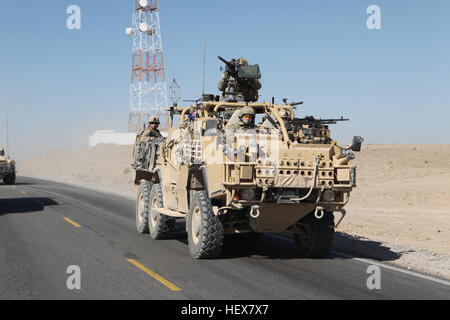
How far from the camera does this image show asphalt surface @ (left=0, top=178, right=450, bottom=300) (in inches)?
289

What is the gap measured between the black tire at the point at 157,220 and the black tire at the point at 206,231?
2.44 m

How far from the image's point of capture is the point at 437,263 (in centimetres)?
977

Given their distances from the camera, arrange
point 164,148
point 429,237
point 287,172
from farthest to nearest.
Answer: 1. point 429,237
2. point 164,148
3. point 287,172

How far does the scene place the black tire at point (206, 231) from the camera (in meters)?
9.53

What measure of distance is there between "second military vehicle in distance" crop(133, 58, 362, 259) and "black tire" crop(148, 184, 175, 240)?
0.40 meters

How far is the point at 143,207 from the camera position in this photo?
1383 cm

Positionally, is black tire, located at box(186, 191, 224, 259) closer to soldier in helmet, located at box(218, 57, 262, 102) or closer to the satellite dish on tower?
soldier in helmet, located at box(218, 57, 262, 102)

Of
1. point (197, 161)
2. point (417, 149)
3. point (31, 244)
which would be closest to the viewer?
point (197, 161)

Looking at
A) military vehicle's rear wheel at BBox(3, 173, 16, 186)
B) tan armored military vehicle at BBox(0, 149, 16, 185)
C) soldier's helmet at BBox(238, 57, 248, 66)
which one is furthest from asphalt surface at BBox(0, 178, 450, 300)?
military vehicle's rear wheel at BBox(3, 173, 16, 186)

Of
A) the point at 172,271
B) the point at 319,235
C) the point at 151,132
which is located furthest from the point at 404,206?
the point at 172,271

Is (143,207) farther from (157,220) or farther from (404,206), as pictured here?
(404,206)
